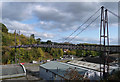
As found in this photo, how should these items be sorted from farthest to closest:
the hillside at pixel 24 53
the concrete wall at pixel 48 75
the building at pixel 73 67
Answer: the hillside at pixel 24 53 < the concrete wall at pixel 48 75 < the building at pixel 73 67

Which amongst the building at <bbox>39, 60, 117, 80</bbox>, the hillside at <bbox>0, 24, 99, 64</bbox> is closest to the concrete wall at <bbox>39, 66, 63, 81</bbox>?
the building at <bbox>39, 60, 117, 80</bbox>

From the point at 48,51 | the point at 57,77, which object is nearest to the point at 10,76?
the point at 57,77

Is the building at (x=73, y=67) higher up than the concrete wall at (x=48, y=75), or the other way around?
the building at (x=73, y=67)

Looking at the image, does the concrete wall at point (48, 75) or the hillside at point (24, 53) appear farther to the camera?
the hillside at point (24, 53)

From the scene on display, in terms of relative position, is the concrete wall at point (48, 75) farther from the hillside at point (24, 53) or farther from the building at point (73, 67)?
the hillside at point (24, 53)

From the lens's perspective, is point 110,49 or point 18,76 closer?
point 110,49

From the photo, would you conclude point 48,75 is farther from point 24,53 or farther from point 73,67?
point 24,53

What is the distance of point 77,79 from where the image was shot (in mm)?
7344

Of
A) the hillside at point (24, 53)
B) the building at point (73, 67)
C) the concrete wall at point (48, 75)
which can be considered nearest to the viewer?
the building at point (73, 67)

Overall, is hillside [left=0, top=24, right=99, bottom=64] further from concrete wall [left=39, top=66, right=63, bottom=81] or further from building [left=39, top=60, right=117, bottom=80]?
building [left=39, top=60, right=117, bottom=80]

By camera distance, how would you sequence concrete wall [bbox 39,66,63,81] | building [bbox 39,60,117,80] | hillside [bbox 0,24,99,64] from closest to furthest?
building [bbox 39,60,117,80]
concrete wall [bbox 39,66,63,81]
hillside [bbox 0,24,99,64]

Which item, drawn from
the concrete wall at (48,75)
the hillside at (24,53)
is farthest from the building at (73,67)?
the hillside at (24,53)

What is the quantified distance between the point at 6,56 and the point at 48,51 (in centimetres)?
1623

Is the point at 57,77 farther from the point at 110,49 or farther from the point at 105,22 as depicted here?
the point at 105,22
